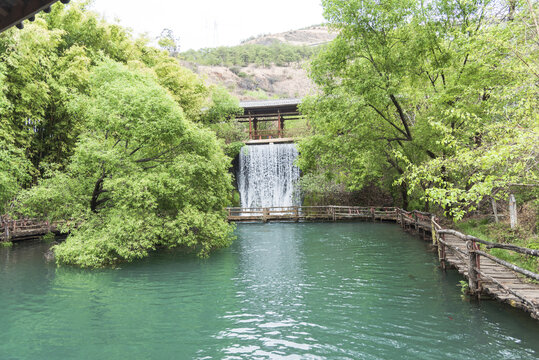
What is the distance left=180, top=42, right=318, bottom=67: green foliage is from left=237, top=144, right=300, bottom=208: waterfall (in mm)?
62242

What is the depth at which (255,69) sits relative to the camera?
89.6m

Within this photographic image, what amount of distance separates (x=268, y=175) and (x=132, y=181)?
1973 cm

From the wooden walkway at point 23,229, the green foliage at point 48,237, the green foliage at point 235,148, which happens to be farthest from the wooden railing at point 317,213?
the wooden walkway at point 23,229

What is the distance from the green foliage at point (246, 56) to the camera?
89.6m

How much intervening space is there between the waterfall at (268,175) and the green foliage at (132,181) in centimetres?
1666

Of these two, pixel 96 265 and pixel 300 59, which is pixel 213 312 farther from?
pixel 300 59

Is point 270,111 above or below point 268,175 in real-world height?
above

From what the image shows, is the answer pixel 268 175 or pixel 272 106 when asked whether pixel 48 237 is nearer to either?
pixel 268 175

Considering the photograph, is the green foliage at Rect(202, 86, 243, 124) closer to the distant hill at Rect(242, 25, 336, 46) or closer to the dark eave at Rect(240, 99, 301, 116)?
the dark eave at Rect(240, 99, 301, 116)

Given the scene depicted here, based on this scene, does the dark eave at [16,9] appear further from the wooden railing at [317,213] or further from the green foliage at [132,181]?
the wooden railing at [317,213]

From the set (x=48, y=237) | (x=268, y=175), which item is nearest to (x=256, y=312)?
(x=48, y=237)

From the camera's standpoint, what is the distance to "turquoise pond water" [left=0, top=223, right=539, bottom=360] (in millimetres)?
6254

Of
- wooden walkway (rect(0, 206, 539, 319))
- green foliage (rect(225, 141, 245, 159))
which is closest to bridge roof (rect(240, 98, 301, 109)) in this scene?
green foliage (rect(225, 141, 245, 159))

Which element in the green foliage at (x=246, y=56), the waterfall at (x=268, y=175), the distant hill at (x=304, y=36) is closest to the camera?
the waterfall at (x=268, y=175)
